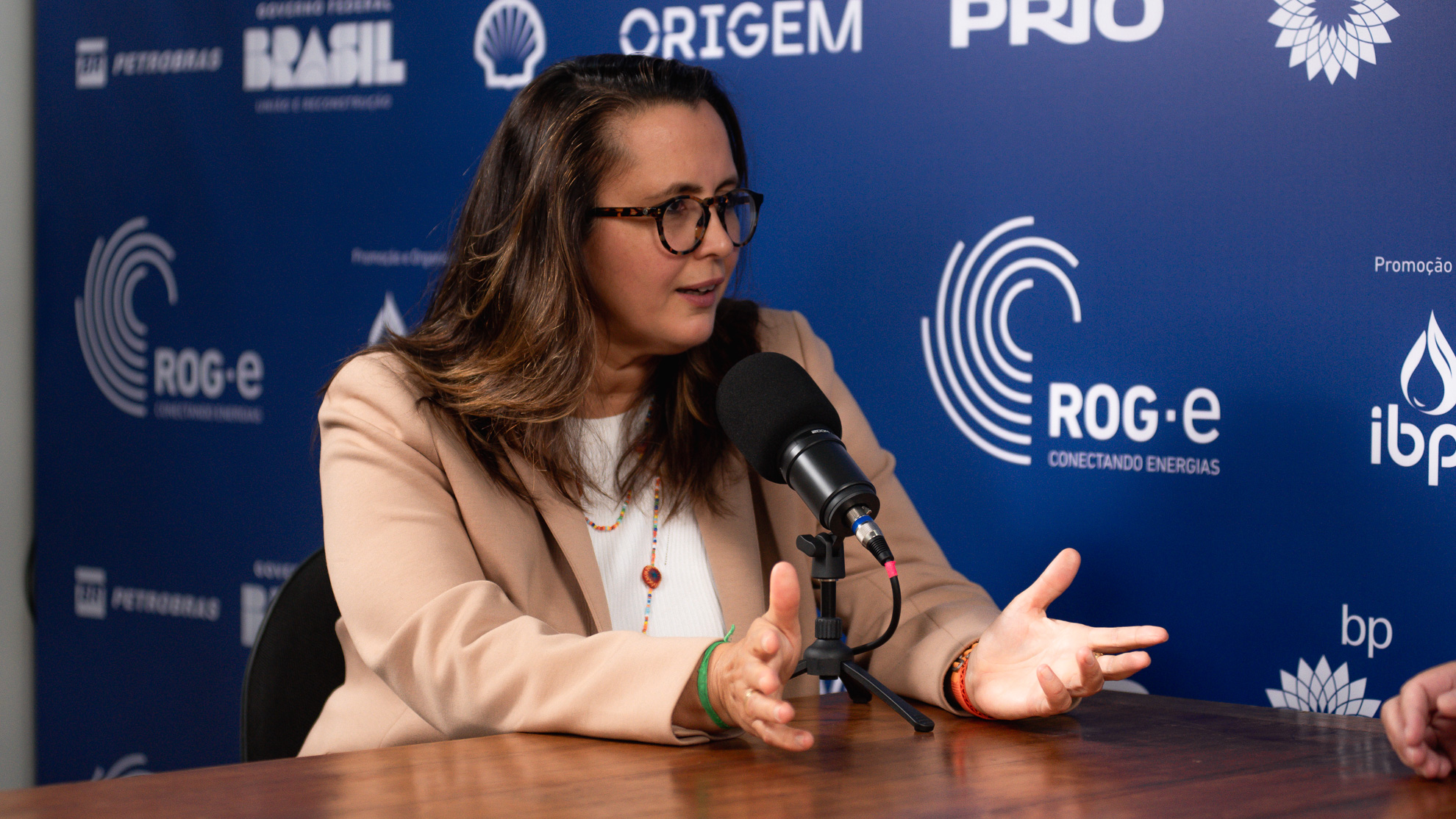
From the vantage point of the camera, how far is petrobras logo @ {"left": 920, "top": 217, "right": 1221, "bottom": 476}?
2.06 m

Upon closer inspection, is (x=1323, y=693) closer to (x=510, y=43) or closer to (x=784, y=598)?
(x=784, y=598)

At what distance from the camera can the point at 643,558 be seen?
179 cm

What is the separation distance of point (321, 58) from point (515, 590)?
189 centimetres

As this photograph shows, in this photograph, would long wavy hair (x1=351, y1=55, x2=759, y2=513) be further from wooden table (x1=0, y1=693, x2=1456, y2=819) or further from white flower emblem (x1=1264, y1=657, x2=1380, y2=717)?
white flower emblem (x1=1264, y1=657, x2=1380, y2=717)

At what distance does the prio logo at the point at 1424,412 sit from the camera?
1.83 meters

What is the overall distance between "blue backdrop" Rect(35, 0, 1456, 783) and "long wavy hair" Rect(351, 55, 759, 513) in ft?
1.80

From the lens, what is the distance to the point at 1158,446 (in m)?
2.07

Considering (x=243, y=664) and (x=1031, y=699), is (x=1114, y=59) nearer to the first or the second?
(x=1031, y=699)

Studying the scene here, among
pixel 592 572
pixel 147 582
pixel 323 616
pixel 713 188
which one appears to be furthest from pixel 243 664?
pixel 713 188

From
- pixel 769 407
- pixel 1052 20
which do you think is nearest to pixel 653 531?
pixel 769 407

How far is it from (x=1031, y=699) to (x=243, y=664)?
2.32 metres

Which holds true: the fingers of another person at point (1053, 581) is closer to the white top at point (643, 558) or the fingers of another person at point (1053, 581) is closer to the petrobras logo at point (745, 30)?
the white top at point (643, 558)

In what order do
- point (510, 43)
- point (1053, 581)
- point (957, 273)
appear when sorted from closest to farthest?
point (1053, 581) < point (957, 273) < point (510, 43)

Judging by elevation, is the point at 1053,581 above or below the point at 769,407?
below
